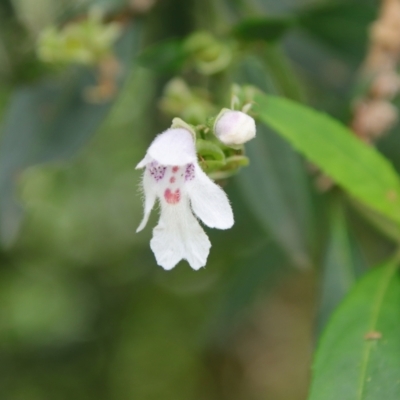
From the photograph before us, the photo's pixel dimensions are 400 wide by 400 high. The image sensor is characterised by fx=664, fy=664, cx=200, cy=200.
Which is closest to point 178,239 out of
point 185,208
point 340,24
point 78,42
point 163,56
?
point 185,208

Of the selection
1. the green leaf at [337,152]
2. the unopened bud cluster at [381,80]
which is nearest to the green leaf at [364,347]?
the green leaf at [337,152]

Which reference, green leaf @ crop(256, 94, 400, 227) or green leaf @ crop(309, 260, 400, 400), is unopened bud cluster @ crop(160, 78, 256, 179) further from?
green leaf @ crop(309, 260, 400, 400)

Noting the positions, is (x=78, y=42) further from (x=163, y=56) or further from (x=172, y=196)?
(x=172, y=196)

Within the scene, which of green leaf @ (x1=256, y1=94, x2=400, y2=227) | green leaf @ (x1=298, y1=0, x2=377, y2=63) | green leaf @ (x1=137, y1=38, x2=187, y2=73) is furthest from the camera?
green leaf @ (x1=298, y1=0, x2=377, y2=63)

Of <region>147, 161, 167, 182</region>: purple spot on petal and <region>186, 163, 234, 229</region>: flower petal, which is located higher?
<region>147, 161, 167, 182</region>: purple spot on petal

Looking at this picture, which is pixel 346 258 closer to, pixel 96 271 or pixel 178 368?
pixel 96 271

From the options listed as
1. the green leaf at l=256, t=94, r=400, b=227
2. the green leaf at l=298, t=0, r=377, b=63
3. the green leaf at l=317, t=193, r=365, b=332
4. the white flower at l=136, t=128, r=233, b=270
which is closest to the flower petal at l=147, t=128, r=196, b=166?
the white flower at l=136, t=128, r=233, b=270
